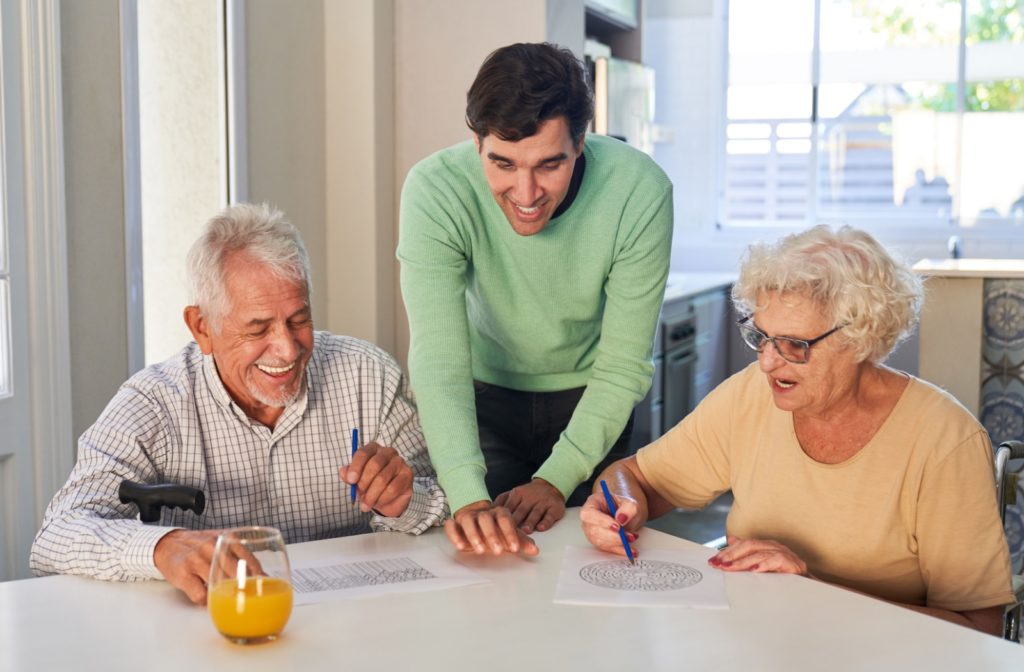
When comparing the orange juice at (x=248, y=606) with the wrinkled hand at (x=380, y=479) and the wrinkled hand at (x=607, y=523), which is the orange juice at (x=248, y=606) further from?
the wrinkled hand at (x=607, y=523)

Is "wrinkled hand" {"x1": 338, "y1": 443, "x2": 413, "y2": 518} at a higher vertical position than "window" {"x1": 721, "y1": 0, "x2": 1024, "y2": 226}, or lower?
lower

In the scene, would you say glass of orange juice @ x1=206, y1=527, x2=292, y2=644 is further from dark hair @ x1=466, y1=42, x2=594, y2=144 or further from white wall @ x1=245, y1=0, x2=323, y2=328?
white wall @ x1=245, y1=0, x2=323, y2=328

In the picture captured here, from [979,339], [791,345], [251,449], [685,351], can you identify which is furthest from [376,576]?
[685,351]

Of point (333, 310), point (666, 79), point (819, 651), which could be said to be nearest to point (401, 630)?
point (819, 651)

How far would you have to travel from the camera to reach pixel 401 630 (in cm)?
143

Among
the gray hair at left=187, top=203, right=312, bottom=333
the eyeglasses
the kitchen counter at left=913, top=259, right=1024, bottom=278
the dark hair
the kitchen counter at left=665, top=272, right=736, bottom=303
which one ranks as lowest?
the kitchen counter at left=665, top=272, right=736, bottom=303

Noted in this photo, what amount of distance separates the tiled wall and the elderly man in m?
1.95

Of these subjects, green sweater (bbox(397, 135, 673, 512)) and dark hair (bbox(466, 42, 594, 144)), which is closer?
dark hair (bbox(466, 42, 594, 144))

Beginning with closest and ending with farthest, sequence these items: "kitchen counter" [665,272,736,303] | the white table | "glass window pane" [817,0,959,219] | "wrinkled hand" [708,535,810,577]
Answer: the white table → "wrinkled hand" [708,535,810,577] → "kitchen counter" [665,272,736,303] → "glass window pane" [817,0,959,219]

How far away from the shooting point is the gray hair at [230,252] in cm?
190

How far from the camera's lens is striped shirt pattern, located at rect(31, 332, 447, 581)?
6.01 feet

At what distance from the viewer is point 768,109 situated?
19.1ft

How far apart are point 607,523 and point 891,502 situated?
0.43 m

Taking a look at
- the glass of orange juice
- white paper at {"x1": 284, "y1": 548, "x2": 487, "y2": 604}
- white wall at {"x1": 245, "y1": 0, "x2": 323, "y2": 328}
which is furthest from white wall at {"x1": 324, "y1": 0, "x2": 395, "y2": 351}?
the glass of orange juice
